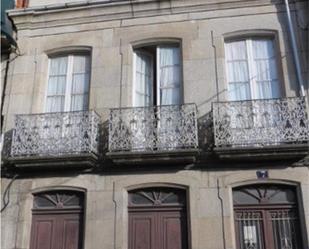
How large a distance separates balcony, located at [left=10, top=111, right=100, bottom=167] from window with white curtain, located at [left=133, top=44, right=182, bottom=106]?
4.72 ft

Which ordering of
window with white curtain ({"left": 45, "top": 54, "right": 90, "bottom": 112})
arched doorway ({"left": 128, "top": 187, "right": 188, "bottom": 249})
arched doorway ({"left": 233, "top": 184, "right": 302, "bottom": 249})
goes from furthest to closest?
window with white curtain ({"left": 45, "top": 54, "right": 90, "bottom": 112}) → arched doorway ({"left": 128, "top": 187, "right": 188, "bottom": 249}) → arched doorway ({"left": 233, "top": 184, "right": 302, "bottom": 249})

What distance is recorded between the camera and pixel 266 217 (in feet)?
31.5

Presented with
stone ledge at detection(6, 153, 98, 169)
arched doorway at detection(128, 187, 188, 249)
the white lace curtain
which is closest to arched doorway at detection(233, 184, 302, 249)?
arched doorway at detection(128, 187, 188, 249)

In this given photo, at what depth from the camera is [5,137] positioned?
1097cm

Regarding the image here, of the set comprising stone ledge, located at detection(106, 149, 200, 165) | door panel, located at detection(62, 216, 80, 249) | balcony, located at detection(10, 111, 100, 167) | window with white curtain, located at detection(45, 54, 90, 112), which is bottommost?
door panel, located at detection(62, 216, 80, 249)

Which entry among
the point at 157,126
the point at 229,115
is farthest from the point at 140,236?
the point at 229,115

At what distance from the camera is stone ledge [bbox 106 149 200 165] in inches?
382

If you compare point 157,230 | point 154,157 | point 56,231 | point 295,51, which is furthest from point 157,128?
point 295,51

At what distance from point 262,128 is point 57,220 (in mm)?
5040

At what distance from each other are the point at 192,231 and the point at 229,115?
8.74 feet

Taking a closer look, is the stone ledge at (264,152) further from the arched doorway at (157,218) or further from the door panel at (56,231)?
the door panel at (56,231)

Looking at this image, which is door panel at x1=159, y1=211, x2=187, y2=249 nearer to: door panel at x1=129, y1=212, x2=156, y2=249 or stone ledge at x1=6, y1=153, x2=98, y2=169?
door panel at x1=129, y1=212, x2=156, y2=249

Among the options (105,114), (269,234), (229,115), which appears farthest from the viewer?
(105,114)

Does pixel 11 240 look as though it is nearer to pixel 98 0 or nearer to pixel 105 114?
pixel 105 114
